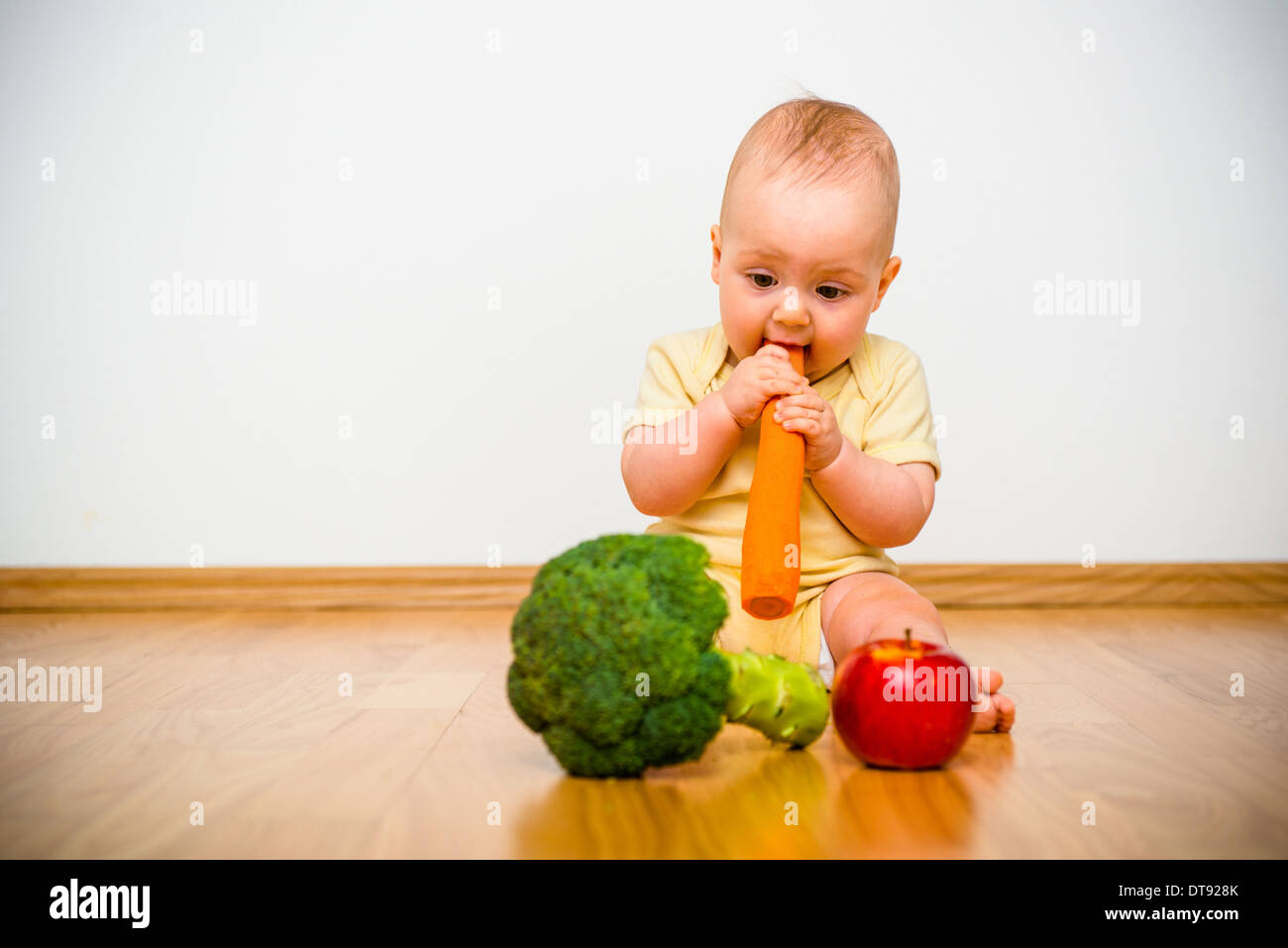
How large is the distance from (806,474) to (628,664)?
1.36 ft

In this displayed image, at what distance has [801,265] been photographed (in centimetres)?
117

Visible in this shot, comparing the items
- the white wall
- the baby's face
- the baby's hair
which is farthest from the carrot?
the white wall

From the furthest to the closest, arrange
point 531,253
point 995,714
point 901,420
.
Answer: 1. point 531,253
2. point 901,420
3. point 995,714

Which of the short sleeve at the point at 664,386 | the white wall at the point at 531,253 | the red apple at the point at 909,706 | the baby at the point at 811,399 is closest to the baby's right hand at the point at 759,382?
the baby at the point at 811,399

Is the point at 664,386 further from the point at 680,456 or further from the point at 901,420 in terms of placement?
the point at 901,420

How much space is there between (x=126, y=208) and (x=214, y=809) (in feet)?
4.14

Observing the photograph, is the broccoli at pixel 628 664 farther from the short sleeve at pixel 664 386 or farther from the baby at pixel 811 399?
the short sleeve at pixel 664 386

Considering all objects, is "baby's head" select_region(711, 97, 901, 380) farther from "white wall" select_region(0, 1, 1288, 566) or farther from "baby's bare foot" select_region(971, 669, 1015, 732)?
"white wall" select_region(0, 1, 1288, 566)

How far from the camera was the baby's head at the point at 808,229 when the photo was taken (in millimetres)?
1160

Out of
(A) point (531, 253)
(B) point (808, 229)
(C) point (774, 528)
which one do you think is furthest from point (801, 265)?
(A) point (531, 253)

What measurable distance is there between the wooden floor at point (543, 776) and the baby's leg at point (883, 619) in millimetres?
28

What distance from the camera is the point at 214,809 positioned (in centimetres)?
86

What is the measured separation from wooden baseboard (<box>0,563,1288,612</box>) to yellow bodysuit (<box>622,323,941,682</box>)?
0.58 metres
